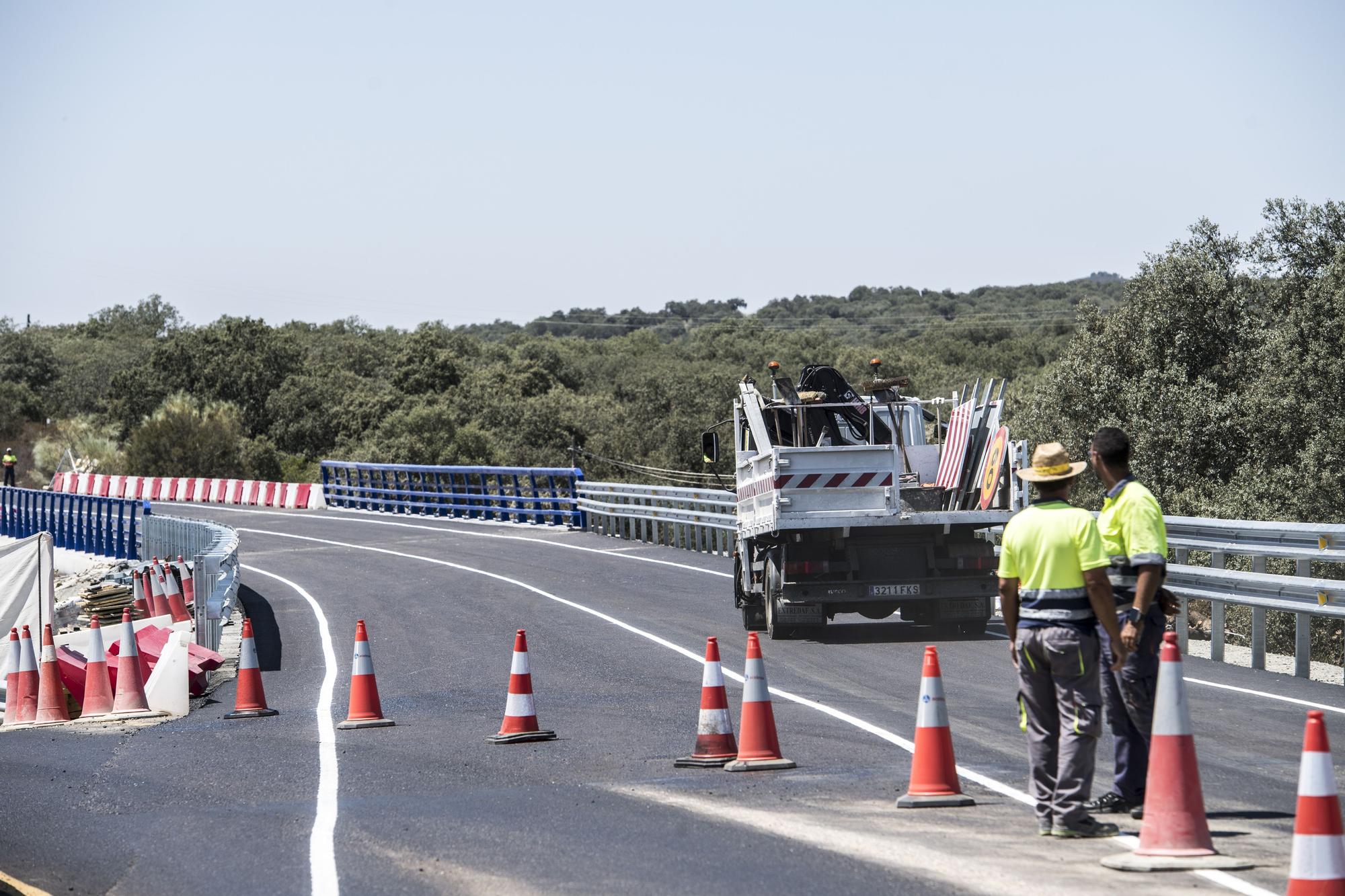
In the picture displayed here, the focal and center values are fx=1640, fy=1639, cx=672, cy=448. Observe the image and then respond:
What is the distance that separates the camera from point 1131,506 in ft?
25.9

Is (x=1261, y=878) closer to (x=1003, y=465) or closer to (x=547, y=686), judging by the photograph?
(x=547, y=686)

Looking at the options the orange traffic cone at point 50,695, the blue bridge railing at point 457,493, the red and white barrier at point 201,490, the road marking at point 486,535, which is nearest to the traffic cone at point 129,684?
the orange traffic cone at point 50,695

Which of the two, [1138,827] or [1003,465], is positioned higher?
[1003,465]

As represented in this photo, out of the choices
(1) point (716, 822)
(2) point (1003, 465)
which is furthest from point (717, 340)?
(1) point (716, 822)

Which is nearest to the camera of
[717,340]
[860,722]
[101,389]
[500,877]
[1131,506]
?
[500,877]

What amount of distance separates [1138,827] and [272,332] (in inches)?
3914

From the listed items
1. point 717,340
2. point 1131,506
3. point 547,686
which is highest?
point 717,340

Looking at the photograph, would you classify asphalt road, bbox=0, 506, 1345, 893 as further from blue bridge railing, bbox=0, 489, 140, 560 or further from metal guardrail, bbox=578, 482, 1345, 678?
blue bridge railing, bbox=0, 489, 140, 560

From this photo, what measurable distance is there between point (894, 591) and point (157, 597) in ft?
29.4

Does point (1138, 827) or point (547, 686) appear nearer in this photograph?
point (1138, 827)

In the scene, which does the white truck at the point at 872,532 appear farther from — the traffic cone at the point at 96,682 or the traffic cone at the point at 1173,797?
the traffic cone at the point at 1173,797

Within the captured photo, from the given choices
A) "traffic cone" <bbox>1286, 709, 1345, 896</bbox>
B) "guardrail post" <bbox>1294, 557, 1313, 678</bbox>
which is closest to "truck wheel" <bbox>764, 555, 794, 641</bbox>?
"guardrail post" <bbox>1294, 557, 1313, 678</bbox>

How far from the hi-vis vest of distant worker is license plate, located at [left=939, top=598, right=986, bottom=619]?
9.39 meters

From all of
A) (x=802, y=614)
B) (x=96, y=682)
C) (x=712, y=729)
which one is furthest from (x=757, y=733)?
(x=802, y=614)
